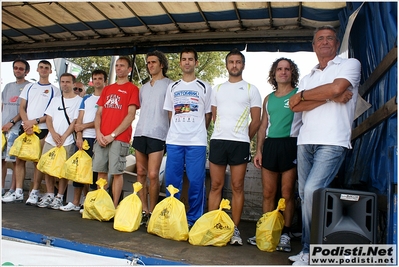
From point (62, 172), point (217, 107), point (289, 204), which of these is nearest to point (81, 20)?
point (62, 172)

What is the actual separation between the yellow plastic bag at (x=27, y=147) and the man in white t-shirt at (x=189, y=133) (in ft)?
5.40

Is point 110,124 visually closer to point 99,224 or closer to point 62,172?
point 62,172

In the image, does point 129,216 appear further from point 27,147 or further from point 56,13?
point 56,13

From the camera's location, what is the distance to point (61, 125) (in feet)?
14.0

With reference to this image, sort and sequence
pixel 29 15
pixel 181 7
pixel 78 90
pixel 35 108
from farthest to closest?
pixel 78 90 → pixel 29 15 → pixel 35 108 → pixel 181 7

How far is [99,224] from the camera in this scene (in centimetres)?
332

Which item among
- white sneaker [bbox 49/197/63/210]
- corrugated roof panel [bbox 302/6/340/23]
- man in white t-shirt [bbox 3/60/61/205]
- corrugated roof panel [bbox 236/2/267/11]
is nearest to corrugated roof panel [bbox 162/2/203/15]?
corrugated roof panel [bbox 236/2/267/11]

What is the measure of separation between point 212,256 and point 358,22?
246cm

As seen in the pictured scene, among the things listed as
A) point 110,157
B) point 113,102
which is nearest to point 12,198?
point 110,157

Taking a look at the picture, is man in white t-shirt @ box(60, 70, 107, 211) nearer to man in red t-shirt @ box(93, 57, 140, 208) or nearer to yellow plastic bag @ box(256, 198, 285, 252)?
man in red t-shirt @ box(93, 57, 140, 208)

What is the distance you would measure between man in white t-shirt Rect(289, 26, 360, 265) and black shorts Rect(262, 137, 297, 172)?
405 mm

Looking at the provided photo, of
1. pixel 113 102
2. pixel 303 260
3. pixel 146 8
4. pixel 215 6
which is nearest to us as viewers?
pixel 303 260

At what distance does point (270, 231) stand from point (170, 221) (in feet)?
2.62

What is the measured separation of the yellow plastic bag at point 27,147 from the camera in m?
4.05
